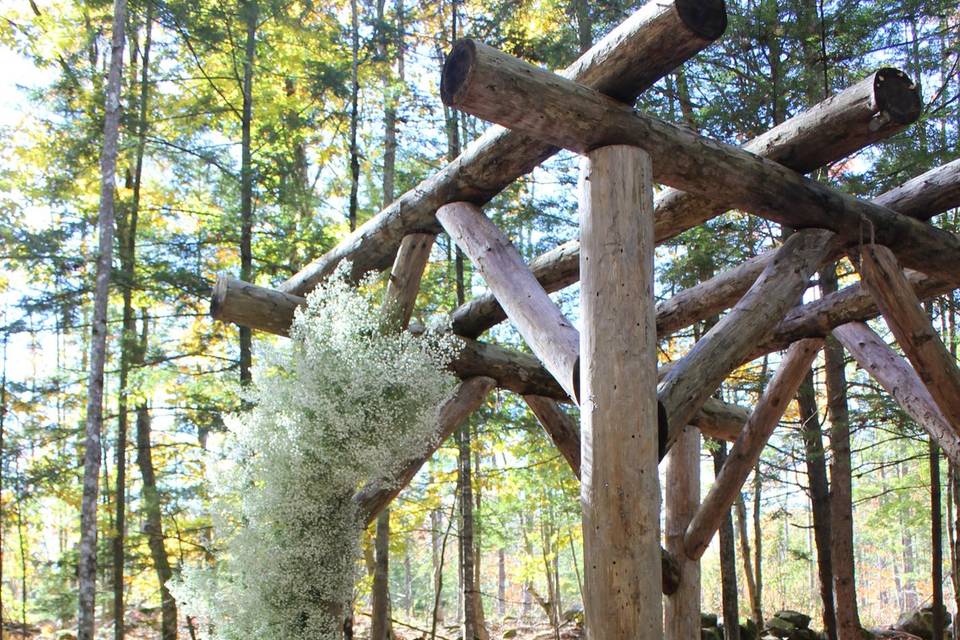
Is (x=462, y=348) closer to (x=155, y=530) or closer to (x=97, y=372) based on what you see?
(x=97, y=372)

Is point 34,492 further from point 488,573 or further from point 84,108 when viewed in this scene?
point 488,573

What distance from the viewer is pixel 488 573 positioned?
1065 inches

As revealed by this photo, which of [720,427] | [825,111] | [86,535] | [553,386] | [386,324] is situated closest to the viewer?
[825,111]

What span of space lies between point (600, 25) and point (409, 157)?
329cm

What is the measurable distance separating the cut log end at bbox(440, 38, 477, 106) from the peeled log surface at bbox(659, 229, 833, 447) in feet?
5.00

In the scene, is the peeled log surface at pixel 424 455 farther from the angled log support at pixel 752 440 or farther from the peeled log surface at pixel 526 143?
the angled log support at pixel 752 440

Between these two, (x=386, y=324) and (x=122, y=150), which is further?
(x=122, y=150)

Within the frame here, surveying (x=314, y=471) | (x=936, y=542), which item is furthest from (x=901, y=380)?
(x=314, y=471)

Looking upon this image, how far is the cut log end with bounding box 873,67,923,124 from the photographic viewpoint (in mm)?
3545

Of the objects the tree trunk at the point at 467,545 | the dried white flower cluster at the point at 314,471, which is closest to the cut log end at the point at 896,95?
the dried white flower cluster at the point at 314,471

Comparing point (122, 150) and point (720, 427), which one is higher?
point (122, 150)

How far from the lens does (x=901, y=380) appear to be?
533 centimetres

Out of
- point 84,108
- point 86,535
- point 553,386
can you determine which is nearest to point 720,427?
point 553,386

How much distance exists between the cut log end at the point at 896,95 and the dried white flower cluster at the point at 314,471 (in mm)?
2520
